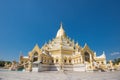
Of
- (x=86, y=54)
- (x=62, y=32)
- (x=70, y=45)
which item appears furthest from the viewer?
(x=62, y=32)

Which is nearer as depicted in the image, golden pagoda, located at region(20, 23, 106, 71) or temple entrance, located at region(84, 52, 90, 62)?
golden pagoda, located at region(20, 23, 106, 71)

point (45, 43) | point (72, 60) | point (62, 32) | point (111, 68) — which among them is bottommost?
point (111, 68)

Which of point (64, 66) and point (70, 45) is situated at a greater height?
point (70, 45)

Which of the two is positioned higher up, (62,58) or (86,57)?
(86,57)

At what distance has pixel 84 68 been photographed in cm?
3114

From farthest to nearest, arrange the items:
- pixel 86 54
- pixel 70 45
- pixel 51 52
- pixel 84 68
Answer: pixel 70 45 < pixel 51 52 < pixel 86 54 < pixel 84 68

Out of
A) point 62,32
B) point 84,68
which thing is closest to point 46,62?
point 84,68

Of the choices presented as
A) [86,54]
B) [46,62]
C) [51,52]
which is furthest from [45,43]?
[86,54]

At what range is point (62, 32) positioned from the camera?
1939 inches

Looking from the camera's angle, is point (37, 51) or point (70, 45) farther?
point (70, 45)

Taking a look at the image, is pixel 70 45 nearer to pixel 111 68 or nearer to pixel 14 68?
pixel 111 68

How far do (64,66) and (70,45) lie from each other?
10836 mm

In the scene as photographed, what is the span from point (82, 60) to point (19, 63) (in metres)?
20.7

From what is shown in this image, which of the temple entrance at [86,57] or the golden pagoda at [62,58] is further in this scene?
the temple entrance at [86,57]
